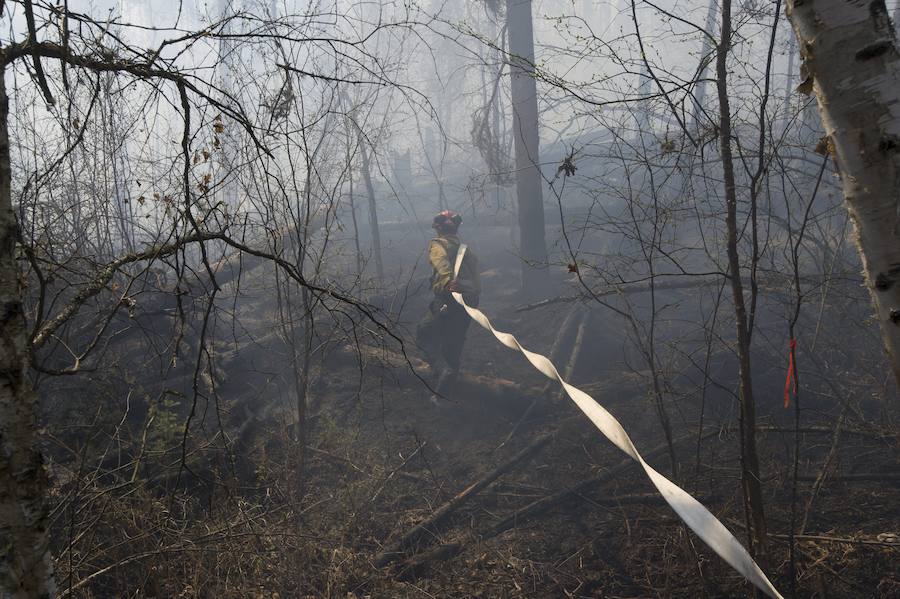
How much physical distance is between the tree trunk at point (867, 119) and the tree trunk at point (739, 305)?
1.24 metres

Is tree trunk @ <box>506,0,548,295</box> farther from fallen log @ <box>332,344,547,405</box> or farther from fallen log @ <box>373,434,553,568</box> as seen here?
fallen log @ <box>373,434,553,568</box>

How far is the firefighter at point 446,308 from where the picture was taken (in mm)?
6930

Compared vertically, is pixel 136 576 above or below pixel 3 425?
below

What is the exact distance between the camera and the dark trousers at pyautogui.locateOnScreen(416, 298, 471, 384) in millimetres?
7004

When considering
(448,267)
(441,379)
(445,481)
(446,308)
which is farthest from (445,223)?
(445,481)

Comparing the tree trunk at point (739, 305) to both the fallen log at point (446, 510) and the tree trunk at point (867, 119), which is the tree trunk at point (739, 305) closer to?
the tree trunk at point (867, 119)

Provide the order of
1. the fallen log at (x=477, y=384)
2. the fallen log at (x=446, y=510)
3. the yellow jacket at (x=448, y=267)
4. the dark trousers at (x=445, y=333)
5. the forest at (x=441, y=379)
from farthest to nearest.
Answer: the dark trousers at (x=445, y=333), the yellow jacket at (x=448, y=267), the fallen log at (x=477, y=384), the fallen log at (x=446, y=510), the forest at (x=441, y=379)

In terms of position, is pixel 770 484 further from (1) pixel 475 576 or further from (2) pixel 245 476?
(2) pixel 245 476

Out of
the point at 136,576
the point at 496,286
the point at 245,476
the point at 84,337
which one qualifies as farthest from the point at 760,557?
the point at 496,286

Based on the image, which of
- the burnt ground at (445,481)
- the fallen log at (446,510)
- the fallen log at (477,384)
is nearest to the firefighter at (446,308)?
the fallen log at (477,384)

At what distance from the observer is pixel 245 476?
492 cm

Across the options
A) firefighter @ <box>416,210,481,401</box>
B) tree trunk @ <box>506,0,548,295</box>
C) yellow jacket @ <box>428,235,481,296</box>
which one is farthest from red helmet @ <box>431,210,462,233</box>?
tree trunk @ <box>506,0,548,295</box>

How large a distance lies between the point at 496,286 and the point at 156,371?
7.03m

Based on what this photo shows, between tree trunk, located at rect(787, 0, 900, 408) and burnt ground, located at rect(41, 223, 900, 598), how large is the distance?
1.50 metres
